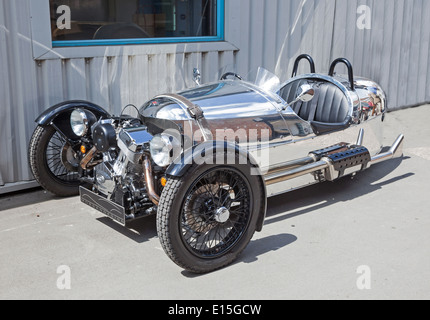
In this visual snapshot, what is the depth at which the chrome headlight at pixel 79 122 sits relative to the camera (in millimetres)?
4676

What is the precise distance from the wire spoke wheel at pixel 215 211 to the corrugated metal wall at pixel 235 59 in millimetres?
2345

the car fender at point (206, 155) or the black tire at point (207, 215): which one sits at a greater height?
the car fender at point (206, 155)

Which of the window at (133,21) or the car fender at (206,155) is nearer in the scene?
the car fender at (206,155)

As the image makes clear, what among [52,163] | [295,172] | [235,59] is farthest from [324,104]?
[52,163]

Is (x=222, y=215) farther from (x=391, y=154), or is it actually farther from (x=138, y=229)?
(x=391, y=154)

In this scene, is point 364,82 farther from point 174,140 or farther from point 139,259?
point 139,259

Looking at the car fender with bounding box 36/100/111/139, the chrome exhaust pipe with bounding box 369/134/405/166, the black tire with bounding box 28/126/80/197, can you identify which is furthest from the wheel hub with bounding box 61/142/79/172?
the chrome exhaust pipe with bounding box 369/134/405/166

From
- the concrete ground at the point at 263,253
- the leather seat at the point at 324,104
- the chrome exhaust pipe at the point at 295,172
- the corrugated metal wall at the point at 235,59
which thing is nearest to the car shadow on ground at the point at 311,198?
the concrete ground at the point at 263,253

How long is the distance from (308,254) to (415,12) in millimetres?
6499

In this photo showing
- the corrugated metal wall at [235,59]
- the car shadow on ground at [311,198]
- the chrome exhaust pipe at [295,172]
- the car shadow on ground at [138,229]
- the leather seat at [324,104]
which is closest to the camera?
the car shadow on ground at [311,198]

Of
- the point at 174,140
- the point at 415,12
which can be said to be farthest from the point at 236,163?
the point at 415,12

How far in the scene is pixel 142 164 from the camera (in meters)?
4.11

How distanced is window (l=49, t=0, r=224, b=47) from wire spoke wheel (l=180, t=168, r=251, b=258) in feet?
8.60

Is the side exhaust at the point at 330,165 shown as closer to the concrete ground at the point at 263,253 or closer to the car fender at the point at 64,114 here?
the concrete ground at the point at 263,253
